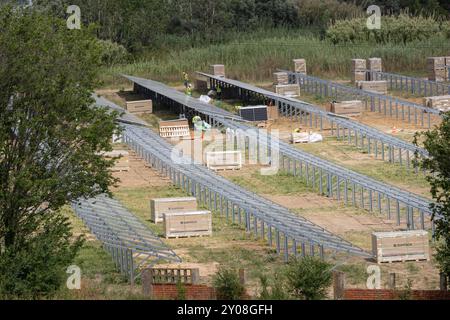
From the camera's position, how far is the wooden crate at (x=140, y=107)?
61.6 m

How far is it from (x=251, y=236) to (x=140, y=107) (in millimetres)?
27428

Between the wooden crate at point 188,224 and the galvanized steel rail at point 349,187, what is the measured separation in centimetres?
487

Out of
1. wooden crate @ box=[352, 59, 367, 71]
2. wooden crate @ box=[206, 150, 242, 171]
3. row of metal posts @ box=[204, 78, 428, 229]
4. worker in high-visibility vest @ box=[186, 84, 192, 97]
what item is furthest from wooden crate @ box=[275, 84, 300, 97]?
wooden crate @ box=[206, 150, 242, 171]

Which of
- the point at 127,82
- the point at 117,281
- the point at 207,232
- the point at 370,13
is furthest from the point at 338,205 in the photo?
the point at 370,13

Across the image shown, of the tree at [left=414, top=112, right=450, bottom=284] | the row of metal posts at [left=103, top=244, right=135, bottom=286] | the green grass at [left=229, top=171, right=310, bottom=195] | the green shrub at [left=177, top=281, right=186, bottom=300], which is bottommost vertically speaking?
the green grass at [left=229, top=171, right=310, bottom=195]

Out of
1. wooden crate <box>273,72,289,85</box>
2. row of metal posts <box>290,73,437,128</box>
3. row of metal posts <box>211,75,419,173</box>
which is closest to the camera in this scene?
row of metal posts <box>211,75,419,173</box>

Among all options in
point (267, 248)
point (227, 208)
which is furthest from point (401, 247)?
point (227, 208)

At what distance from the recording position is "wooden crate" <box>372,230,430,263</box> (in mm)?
31484

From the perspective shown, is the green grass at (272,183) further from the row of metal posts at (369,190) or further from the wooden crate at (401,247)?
the wooden crate at (401,247)

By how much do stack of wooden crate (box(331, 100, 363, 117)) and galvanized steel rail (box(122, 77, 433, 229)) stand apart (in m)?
5.80

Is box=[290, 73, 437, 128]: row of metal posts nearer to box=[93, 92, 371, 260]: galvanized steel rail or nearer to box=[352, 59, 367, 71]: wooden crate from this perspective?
box=[352, 59, 367, 71]: wooden crate

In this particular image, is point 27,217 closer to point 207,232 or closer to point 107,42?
point 207,232

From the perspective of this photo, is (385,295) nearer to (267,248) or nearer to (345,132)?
(267,248)

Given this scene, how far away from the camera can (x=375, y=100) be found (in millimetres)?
61750
